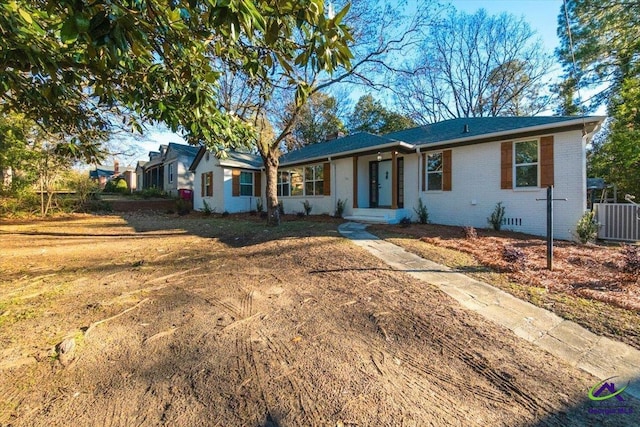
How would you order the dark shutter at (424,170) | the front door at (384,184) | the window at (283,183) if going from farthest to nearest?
the window at (283,183) < the front door at (384,184) < the dark shutter at (424,170)

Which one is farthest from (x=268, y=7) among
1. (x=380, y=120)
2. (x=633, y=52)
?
(x=380, y=120)

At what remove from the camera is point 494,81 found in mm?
22828

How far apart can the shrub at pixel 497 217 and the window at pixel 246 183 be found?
12502 millimetres

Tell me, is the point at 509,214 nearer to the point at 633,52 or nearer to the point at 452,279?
the point at 452,279

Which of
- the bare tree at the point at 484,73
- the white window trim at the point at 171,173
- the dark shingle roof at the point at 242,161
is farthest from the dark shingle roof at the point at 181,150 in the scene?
the bare tree at the point at 484,73

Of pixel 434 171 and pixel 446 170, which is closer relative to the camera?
pixel 446 170

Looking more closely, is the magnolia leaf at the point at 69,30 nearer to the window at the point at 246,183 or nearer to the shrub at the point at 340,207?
the shrub at the point at 340,207

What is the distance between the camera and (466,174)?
965 cm

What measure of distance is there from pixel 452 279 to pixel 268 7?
4.01 m

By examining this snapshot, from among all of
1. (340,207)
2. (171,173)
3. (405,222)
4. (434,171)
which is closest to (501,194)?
(434,171)

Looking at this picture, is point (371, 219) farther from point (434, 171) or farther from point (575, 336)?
point (575, 336)

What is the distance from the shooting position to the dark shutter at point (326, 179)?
13.4m

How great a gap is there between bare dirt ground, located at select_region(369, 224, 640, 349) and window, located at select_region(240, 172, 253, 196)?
37.4ft

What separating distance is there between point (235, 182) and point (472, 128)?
466 inches
